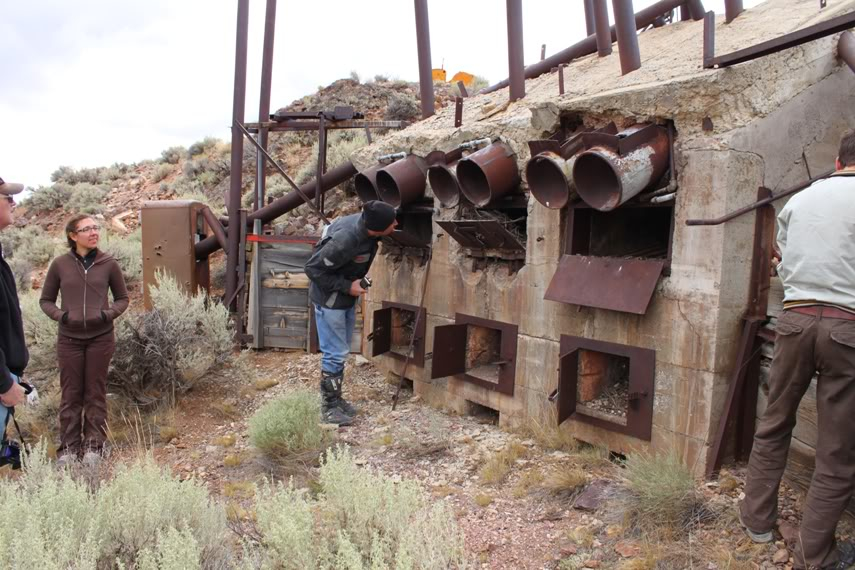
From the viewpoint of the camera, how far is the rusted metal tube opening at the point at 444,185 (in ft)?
20.0

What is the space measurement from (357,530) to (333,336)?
3165 millimetres

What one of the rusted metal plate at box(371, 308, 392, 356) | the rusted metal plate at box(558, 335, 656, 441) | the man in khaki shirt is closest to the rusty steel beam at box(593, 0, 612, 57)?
the rusted metal plate at box(371, 308, 392, 356)

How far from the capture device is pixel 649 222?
6.00 m

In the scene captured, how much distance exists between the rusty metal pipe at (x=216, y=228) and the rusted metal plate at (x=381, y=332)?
382 cm

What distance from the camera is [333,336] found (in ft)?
20.7

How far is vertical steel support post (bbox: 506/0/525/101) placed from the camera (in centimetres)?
696

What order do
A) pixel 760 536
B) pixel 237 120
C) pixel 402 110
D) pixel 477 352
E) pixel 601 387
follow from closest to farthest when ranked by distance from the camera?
1. pixel 760 536
2. pixel 601 387
3. pixel 477 352
4. pixel 237 120
5. pixel 402 110

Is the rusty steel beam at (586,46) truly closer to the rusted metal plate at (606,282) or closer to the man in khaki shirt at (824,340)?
the rusted metal plate at (606,282)

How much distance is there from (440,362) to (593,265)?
181 cm

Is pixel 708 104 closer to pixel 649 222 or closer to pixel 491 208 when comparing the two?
pixel 649 222

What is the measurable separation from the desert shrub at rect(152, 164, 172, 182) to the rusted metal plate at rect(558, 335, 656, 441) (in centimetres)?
2118

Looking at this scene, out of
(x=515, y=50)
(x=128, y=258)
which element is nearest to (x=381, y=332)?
(x=515, y=50)

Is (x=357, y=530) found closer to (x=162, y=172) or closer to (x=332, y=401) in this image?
(x=332, y=401)

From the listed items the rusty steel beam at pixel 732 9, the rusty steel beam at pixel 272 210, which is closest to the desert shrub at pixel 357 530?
the rusty steel beam at pixel 732 9
